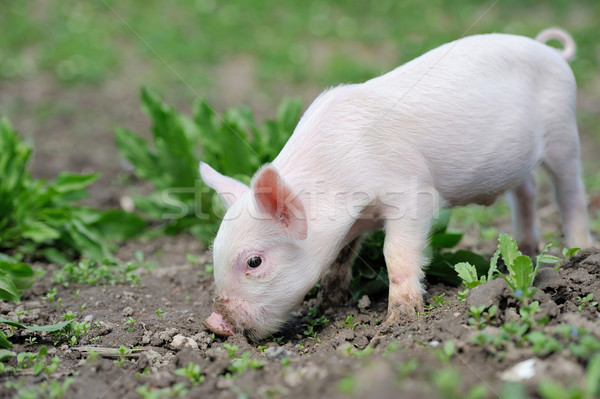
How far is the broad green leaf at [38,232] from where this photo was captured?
541 centimetres

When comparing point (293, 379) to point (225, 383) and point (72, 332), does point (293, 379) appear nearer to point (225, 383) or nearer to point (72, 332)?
point (225, 383)

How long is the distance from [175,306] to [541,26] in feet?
37.7

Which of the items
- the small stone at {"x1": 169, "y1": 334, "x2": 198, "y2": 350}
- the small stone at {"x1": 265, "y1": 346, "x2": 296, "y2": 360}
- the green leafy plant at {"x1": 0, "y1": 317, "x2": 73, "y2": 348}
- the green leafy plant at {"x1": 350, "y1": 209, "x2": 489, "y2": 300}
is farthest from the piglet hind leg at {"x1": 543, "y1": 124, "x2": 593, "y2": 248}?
the green leafy plant at {"x1": 0, "y1": 317, "x2": 73, "y2": 348}

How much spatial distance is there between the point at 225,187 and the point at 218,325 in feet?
3.08

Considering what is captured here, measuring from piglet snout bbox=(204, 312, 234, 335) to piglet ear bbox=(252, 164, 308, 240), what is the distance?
2.28ft

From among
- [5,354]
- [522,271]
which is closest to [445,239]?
[522,271]

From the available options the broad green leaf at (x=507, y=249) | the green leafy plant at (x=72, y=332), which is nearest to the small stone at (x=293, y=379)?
the broad green leaf at (x=507, y=249)

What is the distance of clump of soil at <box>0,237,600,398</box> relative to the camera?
254 cm

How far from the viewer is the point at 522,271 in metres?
3.38

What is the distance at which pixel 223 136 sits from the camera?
6.03 metres

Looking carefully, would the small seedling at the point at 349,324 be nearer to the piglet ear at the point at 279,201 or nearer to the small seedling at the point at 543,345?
the piglet ear at the point at 279,201

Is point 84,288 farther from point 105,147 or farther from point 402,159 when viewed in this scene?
point 105,147

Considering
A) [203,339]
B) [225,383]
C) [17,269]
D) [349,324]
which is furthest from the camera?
[17,269]

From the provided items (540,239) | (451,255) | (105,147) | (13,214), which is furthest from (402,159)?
(105,147)
